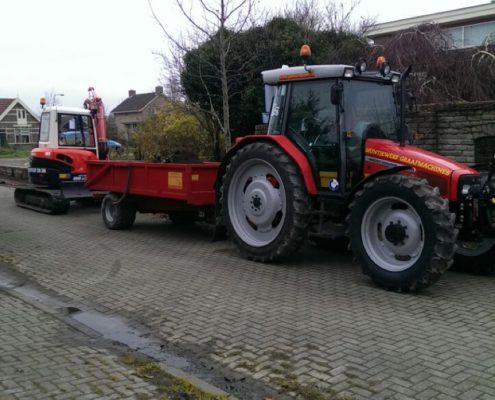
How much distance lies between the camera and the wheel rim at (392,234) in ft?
20.0

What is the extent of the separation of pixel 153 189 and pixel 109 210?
1645mm

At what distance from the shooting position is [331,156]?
7188 millimetres

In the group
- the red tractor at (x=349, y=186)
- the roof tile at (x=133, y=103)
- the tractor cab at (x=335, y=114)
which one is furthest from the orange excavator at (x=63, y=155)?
the roof tile at (x=133, y=103)

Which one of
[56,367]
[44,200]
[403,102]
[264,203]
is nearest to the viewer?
[56,367]

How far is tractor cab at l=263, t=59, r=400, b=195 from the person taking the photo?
7055mm

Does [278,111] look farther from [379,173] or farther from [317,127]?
[379,173]

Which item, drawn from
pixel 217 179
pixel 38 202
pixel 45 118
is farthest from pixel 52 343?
pixel 45 118

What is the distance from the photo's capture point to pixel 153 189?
9750mm

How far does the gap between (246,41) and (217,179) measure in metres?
7.18

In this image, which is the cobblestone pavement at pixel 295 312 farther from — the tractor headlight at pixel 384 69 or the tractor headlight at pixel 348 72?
the tractor headlight at pixel 384 69

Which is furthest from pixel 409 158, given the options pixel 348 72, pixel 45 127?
pixel 45 127

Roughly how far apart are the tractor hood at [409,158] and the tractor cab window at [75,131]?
360 inches

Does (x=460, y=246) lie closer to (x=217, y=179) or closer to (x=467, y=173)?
(x=467, y=173)

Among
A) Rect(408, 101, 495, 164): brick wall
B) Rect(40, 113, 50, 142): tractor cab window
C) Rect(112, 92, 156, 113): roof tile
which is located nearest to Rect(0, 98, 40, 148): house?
Rect(112, 92, 156, 113): roof tile
